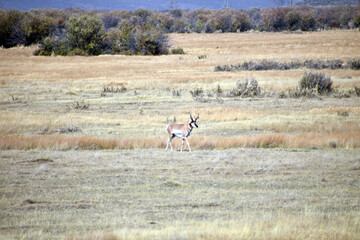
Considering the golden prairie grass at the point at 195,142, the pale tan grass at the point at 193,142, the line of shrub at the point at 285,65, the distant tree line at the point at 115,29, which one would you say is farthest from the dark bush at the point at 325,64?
the pale tan grass at the point at 193,142

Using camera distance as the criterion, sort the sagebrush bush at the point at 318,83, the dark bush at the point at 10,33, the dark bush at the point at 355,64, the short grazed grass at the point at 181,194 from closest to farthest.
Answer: the short grazed grass at the point at 181,194 → the sagebrush bush at the point at 318,83 → the dark bush at the point at 355,64 → the dark bush at the point at 10,33

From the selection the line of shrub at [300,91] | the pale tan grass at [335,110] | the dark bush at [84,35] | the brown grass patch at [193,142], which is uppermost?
the dark bush at [84,35]

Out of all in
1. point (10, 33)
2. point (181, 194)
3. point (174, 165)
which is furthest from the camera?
point (10, 33)

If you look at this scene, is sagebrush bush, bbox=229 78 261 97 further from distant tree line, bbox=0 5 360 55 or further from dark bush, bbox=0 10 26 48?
dark bush, bbox=0 10 26 48

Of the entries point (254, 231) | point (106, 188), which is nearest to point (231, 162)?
point (106, 188)

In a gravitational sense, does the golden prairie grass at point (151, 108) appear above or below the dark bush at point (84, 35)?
below

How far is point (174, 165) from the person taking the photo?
12523mm

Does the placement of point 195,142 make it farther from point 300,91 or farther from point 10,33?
point 10,33

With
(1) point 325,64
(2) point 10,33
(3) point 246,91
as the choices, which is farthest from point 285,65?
(2) point 10,33

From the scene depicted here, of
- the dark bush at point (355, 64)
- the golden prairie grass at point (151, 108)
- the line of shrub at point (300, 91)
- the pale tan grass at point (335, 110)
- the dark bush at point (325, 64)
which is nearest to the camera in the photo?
the golden prairie grass at point (151, 108)

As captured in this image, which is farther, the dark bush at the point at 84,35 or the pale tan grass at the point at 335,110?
the dark bush at the point at 84,35

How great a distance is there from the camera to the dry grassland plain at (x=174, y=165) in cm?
780

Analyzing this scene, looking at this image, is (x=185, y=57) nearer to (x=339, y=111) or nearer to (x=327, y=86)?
(x=327, y=86)

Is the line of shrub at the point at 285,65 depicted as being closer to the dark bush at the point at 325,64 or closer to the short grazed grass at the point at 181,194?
the dark bush at the point at 325,64
